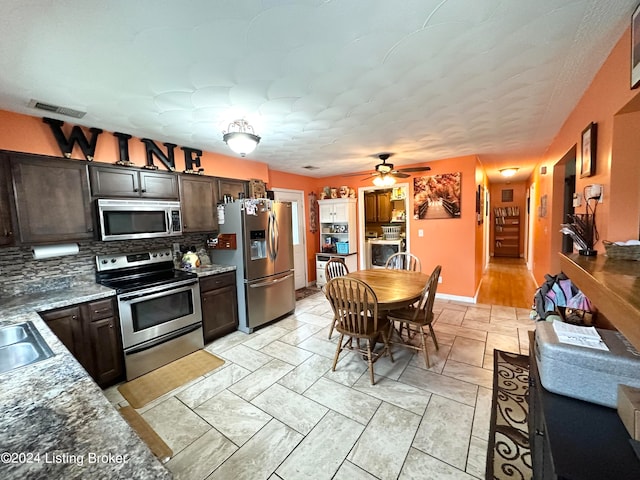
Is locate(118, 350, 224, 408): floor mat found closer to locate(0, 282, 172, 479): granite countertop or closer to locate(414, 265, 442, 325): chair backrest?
locate(0, 282, 172, 479): granite countertop

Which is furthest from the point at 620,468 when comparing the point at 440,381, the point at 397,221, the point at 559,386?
Answer: the point at 397,221

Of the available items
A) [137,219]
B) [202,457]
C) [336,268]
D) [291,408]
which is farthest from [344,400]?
[137,219]

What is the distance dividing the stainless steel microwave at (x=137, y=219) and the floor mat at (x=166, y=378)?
4.57 ft

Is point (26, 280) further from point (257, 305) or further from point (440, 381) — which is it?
point (440, 381)

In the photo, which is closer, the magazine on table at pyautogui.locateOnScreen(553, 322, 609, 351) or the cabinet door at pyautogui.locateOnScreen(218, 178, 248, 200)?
the magazine on table at pyautogui.locateOnScreen(553, 322, 609, 351)

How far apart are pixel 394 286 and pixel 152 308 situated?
2513mm

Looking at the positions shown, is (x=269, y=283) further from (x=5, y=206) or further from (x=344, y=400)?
(x=5, y=206)

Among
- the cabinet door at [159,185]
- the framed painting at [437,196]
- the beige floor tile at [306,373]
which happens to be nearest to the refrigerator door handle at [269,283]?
the beige floor tile at [306,373]

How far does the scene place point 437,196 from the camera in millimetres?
4559

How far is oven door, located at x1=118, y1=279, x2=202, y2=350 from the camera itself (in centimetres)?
251

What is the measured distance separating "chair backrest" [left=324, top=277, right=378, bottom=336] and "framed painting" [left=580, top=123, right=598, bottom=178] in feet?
6.19

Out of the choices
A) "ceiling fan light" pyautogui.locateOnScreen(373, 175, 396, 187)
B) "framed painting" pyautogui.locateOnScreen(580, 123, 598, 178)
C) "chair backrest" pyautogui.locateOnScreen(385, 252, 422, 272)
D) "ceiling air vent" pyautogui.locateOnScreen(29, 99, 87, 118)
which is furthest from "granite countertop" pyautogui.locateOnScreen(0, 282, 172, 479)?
"ceiling fan light" pyautogui.locateOnScreen(373, 175, 396, 187)

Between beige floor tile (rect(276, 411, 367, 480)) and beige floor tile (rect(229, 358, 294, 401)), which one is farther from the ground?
beige floor tile (rect(229, 358, 294, 401))

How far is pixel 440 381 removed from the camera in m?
2.36
